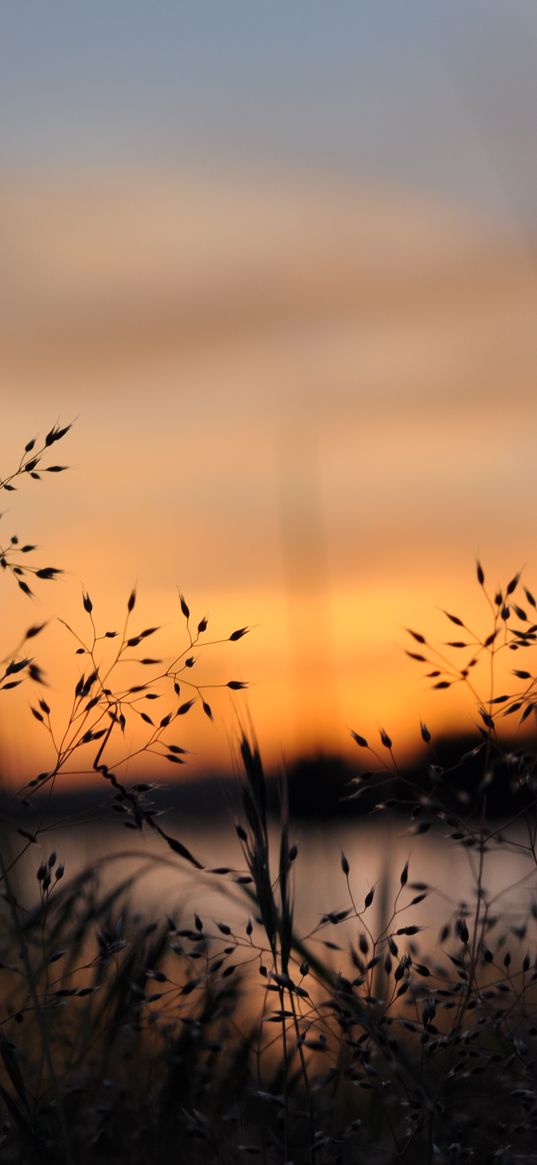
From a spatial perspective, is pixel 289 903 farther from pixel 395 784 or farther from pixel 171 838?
pixel 395 784

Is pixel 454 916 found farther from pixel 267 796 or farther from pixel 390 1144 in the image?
pixel 267 796

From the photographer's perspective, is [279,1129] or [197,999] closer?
[279,1129]

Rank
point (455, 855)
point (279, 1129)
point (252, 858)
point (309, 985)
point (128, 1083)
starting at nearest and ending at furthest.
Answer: point (252, 858), point (279, 1129), point (309, 985), point (128, 1083), point (455, 855)

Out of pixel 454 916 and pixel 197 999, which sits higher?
pixel 454 916

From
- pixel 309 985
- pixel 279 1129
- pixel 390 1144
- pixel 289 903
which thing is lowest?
pixel 390 1144

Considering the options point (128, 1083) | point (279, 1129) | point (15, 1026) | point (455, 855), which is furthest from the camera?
point (455, 855)

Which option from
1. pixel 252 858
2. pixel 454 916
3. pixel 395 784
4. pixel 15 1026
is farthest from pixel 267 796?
pixel 15 1026

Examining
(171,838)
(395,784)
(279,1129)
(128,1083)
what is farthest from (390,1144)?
(171,838)

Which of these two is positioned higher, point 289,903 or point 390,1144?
point 289,903

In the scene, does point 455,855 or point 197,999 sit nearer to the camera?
point 197,999
